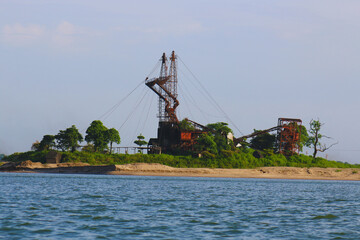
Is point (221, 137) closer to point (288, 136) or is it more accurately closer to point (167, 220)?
point (288, 136)

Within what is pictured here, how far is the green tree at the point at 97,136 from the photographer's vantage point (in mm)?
137000

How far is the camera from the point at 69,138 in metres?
137

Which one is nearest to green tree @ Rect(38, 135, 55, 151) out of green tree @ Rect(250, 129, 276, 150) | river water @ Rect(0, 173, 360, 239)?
green tree @ Rect(250, 129, 276, 150)

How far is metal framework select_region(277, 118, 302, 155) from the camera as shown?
142 meters

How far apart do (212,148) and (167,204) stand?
90.3 metres

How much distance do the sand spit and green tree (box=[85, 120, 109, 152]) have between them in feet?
38.4

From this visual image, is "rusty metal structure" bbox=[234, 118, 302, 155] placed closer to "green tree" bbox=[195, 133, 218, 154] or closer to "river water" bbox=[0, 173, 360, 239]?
"green tree" bbox=[195, 133, 218, 154]

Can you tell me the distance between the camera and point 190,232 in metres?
27.7

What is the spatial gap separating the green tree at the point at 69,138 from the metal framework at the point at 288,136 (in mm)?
53764

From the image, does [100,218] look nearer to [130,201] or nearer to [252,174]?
[130,201]

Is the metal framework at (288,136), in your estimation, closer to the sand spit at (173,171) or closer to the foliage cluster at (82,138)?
the sand spit at (173,171)

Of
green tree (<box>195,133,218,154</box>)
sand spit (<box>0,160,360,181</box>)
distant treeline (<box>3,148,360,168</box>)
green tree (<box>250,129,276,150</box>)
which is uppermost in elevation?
green tree (<box>250,129,276,150</box>)

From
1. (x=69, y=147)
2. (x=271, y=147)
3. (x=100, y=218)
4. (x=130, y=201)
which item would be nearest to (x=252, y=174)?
(x=271, y=147)

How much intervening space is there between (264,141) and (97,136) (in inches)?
1859
